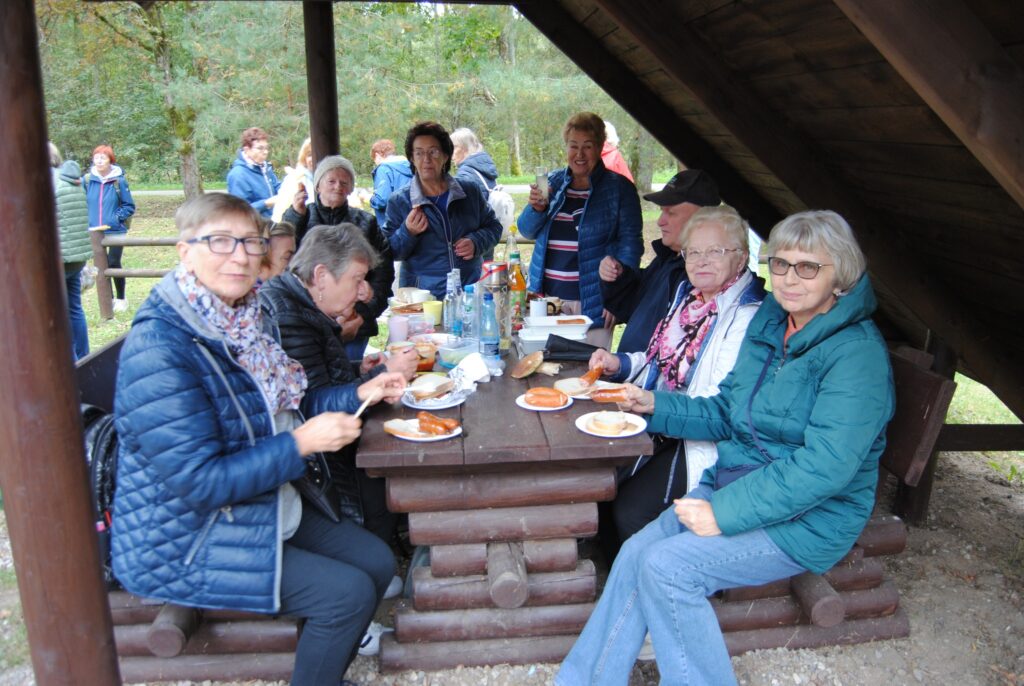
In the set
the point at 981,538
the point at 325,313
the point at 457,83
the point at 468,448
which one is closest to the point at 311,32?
the point at 325,313

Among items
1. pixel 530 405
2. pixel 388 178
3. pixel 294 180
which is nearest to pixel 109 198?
pixel 388 178

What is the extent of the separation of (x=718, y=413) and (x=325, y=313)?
1.42 meters

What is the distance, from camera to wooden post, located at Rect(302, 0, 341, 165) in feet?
15.8

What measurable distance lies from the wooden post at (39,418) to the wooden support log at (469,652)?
0.90m

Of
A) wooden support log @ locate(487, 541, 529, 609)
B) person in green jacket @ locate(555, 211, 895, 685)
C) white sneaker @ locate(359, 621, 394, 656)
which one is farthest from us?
white sneaker @ locate(359, 621, 394, 656)

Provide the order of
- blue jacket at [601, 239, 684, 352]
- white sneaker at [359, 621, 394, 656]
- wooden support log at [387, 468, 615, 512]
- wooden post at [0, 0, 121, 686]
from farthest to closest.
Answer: blue jacket at [601, 239, 684, 352], white sneaker at [359, 621, 394, 656], wooden support log at [387, 468, 615, 512], wooden post at [0, 0, 121, 686]

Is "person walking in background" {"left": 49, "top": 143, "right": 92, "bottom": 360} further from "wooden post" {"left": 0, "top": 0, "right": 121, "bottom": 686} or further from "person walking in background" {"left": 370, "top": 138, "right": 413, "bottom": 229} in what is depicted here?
"wooden post" {"left": 0, "top": 0, "right": 121, "bottom": 686}

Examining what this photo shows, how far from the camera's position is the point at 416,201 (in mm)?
4367

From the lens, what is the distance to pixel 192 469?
6.31ft

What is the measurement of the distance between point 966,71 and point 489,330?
6.05 ft

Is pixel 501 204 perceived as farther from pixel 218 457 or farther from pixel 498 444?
pixel 218 457

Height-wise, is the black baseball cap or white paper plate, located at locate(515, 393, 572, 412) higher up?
the black baseball cap

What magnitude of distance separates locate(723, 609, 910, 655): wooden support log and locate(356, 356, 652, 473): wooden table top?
81cm

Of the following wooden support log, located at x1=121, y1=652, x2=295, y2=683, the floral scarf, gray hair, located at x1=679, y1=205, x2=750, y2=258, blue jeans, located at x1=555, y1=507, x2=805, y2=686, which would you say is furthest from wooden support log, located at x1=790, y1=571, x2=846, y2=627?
wooden support log, located at x1=121, y1=652, x2=295, y2=683
